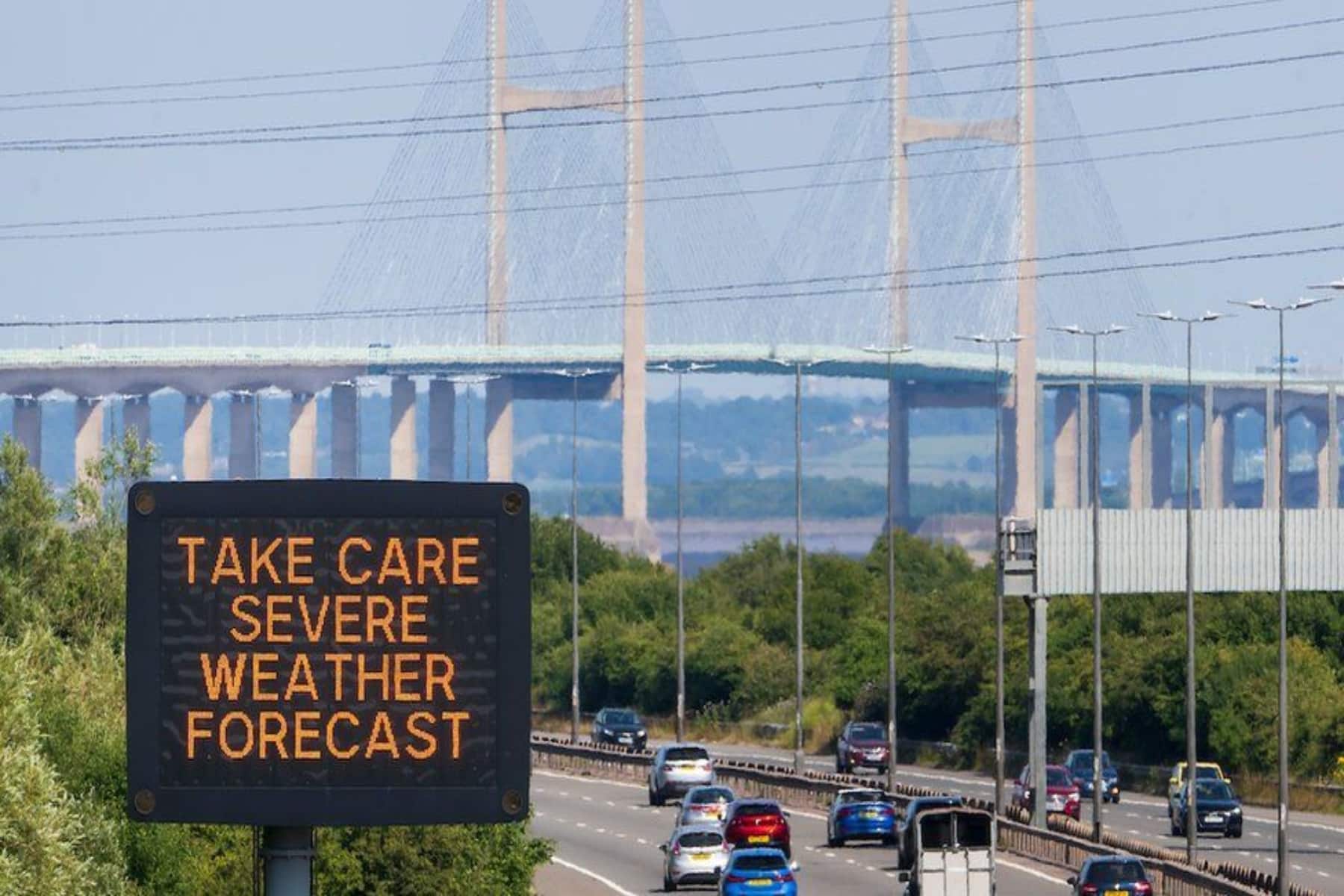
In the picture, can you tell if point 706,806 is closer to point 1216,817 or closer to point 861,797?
point 861,797

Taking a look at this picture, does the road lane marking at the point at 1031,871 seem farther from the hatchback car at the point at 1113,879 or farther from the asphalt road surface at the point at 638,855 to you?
the hatchback car at the point at 1113,879

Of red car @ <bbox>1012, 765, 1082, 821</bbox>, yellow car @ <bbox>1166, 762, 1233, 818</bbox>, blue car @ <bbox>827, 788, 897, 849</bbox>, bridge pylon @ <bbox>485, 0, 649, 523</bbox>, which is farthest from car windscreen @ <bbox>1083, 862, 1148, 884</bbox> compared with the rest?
bridge pylon @ <bbox>485, 0, 649, 523</bbox>

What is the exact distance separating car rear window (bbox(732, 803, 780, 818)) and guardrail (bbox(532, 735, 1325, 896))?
369cm

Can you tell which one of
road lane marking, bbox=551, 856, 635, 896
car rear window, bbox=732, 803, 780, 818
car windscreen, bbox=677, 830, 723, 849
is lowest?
road lane marking, bbox=551, 856, 635, 896

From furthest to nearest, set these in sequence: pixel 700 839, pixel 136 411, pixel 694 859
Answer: pixel 136 411 < pixel 700 839 < pixel 694 859

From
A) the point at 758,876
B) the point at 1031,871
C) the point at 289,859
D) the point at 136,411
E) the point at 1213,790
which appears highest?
the point at 136,411

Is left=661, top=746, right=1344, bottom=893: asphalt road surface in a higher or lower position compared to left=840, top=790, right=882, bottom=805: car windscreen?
lower

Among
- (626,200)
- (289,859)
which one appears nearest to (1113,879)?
(289,859)

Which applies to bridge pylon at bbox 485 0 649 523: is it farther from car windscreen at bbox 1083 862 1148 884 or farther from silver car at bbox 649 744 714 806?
car windscreen at bbox 1083 862 1148 884

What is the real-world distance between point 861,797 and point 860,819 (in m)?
1.11

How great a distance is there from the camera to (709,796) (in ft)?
208

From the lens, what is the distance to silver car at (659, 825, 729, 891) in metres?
54.6

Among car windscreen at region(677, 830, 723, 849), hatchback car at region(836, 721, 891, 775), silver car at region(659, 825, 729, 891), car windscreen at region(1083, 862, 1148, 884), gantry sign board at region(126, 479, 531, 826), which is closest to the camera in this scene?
gantry sign board at region(126, 479, 531, 826)

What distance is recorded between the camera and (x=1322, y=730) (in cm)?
8381
